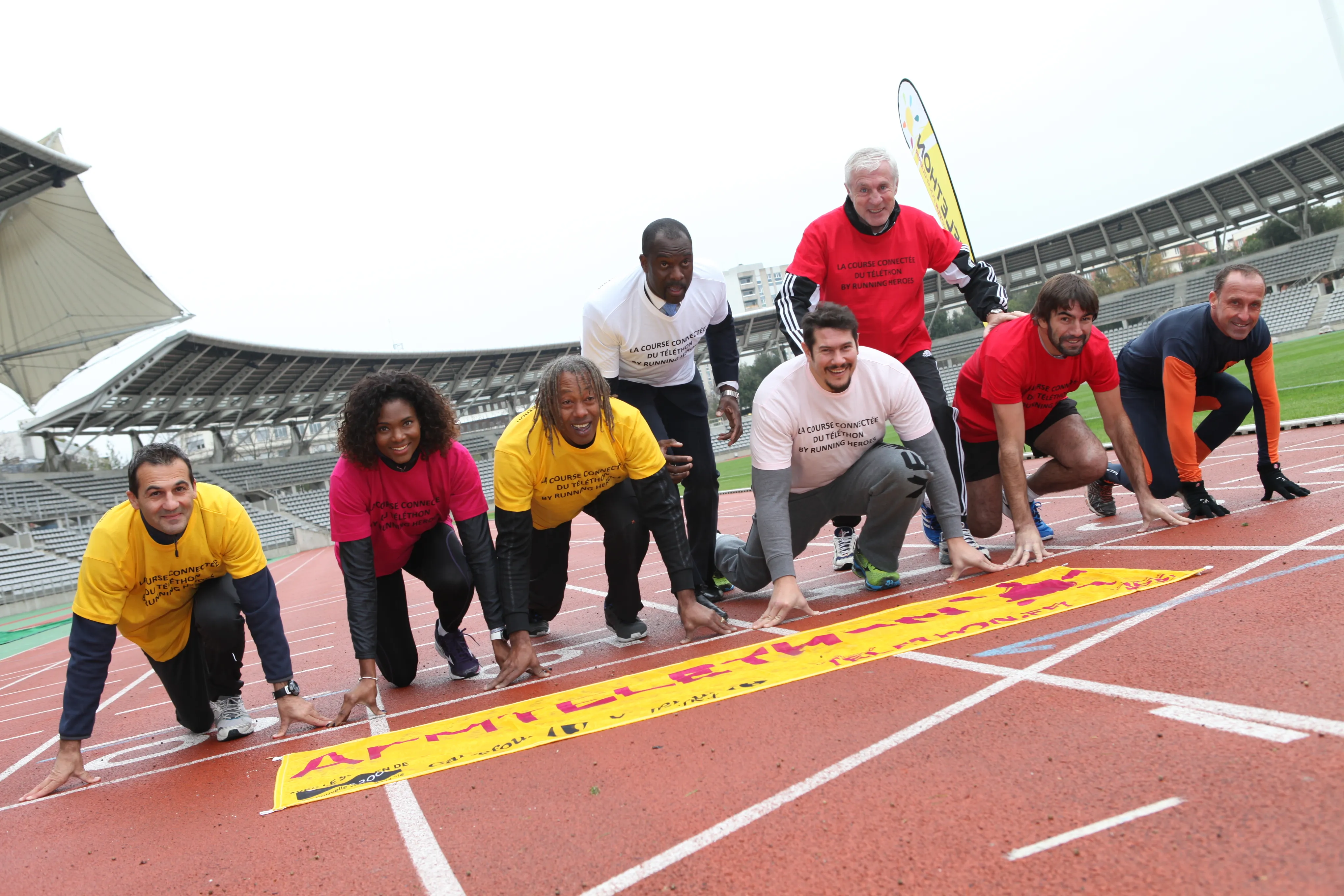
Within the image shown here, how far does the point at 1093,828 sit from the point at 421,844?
155 cm

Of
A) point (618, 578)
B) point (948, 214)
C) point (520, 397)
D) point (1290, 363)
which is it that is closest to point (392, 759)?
point (618, 578)

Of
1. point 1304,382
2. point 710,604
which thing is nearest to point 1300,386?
point 1304,382

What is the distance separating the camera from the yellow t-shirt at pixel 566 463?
11.9 feet

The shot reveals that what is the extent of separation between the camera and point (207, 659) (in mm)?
3750

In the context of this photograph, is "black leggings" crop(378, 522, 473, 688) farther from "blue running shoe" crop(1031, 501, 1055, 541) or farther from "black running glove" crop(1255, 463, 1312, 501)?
"black running glove" crop(1255, 463, 1312, 501)

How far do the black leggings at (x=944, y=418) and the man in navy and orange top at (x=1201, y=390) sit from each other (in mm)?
1036

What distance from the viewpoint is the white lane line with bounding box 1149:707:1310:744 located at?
1.78 metres

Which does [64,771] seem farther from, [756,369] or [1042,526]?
[756,369]

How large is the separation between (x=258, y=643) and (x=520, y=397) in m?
46.6

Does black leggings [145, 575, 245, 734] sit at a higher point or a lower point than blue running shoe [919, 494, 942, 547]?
higher

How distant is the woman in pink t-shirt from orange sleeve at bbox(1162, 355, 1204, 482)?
147 inches

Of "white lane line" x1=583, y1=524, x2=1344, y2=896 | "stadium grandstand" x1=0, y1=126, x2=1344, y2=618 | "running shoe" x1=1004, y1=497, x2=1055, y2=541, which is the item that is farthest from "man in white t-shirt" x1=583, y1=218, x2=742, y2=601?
"stadium grandstand" x1=0, y1=126, x2=1344, y2=618

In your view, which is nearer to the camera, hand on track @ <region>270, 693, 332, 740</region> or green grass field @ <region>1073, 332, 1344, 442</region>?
hand on track @ <region>270, 693, 332, 740</region>

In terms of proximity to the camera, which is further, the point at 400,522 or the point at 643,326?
the point at 643,326
